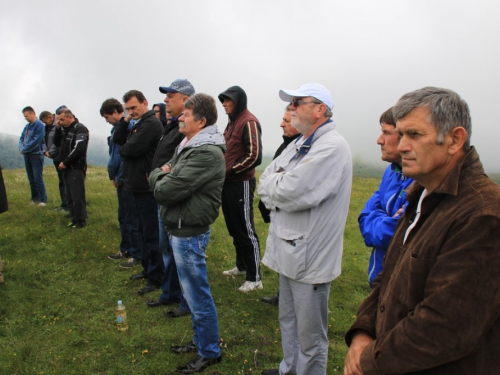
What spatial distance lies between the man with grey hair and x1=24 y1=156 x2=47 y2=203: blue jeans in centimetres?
1211

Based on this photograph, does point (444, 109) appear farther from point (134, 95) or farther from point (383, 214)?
point (134, 95)

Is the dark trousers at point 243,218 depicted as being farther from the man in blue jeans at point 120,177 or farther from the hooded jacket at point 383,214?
the hooded jacket at point 383,214

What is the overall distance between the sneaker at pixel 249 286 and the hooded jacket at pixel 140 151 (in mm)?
2271

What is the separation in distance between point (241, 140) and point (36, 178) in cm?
861

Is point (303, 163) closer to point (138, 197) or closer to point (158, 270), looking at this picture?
point (138, 197)

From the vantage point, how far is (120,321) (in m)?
5.35

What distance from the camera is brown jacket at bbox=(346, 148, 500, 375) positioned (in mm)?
1550

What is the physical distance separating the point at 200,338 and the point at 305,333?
1.41m

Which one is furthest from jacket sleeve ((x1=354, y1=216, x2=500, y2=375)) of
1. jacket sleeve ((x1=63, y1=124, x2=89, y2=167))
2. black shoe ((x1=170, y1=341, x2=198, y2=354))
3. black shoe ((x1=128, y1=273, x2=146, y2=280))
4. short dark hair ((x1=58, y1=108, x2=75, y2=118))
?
short dark hair ((x1=58, y1=108, x2=75, y2=118))

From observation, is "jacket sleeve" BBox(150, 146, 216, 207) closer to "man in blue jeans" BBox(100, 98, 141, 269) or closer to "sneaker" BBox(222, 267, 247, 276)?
"sneaker" BBox(222, 267, 247, 276)

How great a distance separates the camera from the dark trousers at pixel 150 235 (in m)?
6.25

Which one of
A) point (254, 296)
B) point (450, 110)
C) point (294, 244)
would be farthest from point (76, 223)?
point (450, 110)

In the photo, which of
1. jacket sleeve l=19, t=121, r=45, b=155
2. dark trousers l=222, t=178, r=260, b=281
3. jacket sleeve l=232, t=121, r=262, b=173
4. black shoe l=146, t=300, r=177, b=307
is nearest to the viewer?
black shoe l=146, t=300, r=177, b=307

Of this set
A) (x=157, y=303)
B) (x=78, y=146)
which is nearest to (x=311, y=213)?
(x=157, y=303)
